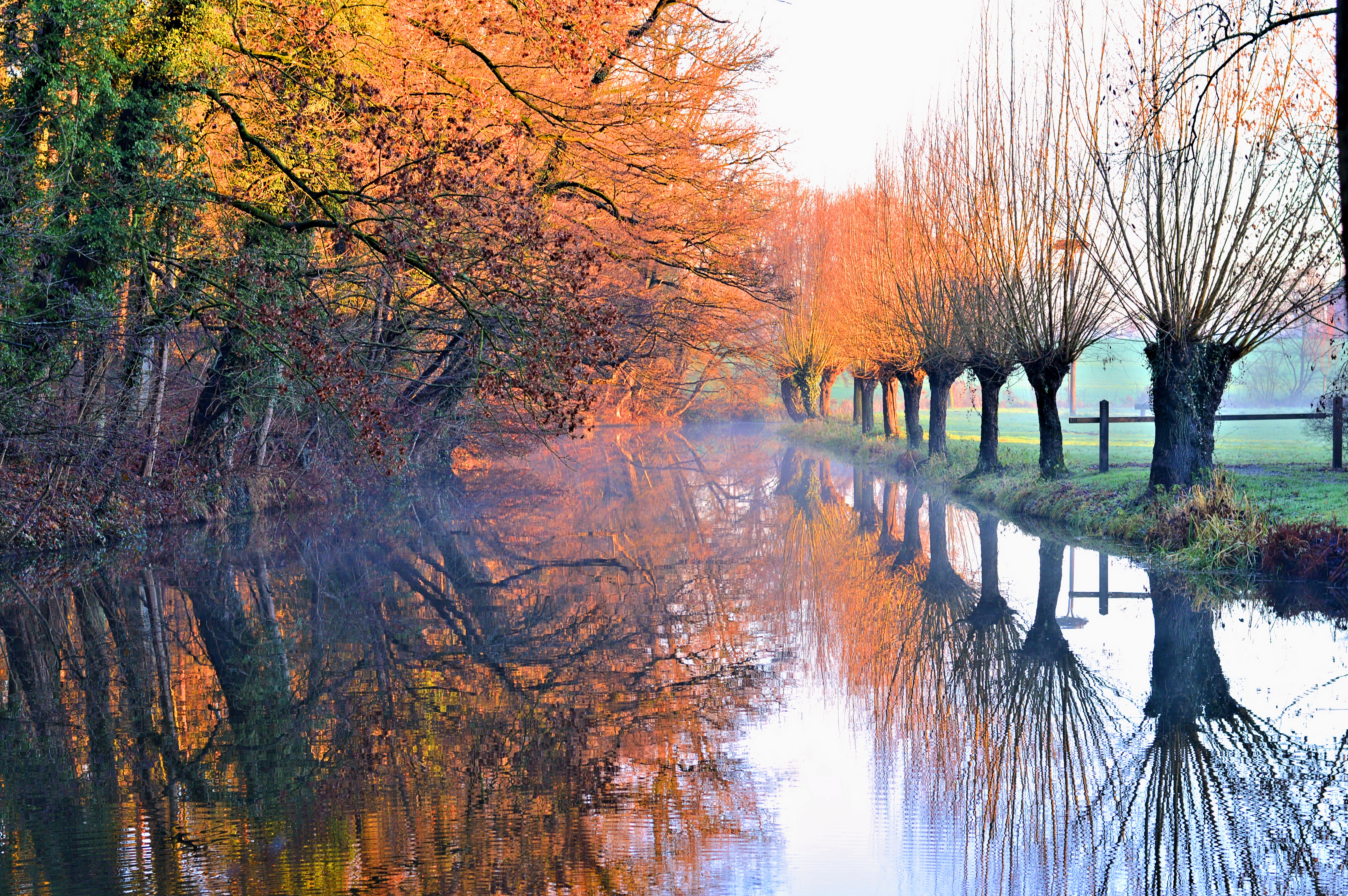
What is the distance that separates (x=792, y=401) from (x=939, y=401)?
25.7m

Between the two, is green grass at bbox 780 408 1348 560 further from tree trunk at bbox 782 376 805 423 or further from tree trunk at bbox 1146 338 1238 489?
tree trunk at bbox 782 376 805 423

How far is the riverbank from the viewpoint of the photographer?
41.6 feet

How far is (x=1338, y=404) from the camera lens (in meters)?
21.5

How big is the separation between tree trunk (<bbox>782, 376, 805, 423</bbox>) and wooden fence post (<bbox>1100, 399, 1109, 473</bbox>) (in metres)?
28.9

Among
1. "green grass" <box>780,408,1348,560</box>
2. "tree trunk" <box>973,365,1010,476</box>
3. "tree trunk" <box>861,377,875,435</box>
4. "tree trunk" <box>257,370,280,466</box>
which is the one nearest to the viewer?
"green grass" <box>780,408,1348,560</box>

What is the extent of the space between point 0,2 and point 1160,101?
45.9 ft

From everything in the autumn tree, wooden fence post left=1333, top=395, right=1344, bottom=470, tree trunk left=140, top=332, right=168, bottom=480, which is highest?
the autumn tree

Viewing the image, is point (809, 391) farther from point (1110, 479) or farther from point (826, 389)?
point (1110, 479)

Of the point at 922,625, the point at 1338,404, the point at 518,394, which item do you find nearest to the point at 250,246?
the point at 518,394

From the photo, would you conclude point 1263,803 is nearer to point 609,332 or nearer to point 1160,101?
point 609,332

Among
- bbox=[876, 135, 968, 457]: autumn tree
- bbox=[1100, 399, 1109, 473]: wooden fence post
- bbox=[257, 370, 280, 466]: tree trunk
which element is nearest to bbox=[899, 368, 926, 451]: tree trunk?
bbox=[876, 135, 968, 457]: autumn tree

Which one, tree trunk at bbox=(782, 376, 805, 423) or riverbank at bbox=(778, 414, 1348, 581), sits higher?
tree trunk at bbox=(782, 376, 805, 423)

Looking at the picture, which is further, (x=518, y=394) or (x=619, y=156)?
(x=619, y=156)

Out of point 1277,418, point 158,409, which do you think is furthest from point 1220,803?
point 1277,418
